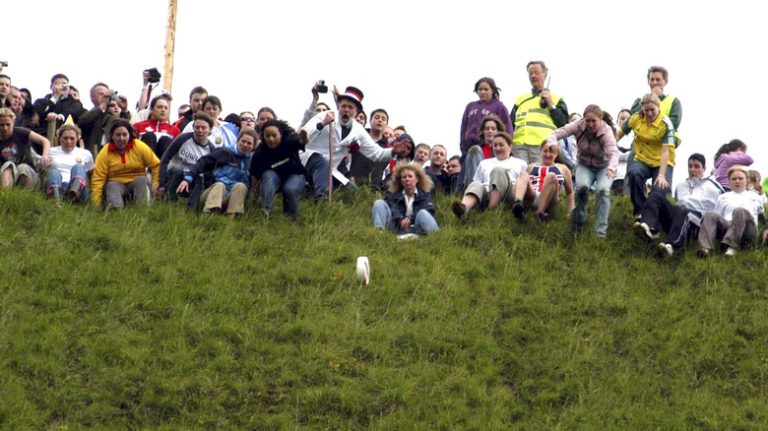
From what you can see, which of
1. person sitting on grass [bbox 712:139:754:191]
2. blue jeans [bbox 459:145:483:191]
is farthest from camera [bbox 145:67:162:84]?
person sitting on grass [bbox 712:139:754:191]

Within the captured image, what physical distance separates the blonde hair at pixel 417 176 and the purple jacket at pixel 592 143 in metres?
1.68

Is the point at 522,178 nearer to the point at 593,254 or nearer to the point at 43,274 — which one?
the point at 593,254

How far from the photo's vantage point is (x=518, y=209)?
18.3m

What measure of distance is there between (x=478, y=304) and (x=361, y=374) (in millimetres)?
2342

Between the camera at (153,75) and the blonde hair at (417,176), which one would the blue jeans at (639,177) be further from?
the camera at (153,75)

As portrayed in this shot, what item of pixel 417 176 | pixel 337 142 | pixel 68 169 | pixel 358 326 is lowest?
pixel 358 326

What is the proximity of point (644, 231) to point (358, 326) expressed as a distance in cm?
438

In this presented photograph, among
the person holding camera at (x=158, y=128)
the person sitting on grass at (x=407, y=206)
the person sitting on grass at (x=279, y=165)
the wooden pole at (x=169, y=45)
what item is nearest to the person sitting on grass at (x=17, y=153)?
the person holding camera at (x=158, y=128)

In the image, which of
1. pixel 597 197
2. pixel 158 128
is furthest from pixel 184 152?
pixel 597 197

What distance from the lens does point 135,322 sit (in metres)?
15.2

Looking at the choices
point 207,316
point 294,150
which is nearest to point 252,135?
point 294,150

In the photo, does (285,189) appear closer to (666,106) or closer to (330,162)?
(330,162)

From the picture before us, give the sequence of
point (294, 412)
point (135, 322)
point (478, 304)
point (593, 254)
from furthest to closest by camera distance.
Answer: point (593, 254)
point (478, 304)
point (135, 322)
point (294, 412)

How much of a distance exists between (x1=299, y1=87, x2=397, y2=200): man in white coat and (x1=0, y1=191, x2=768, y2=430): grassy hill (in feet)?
1.97
